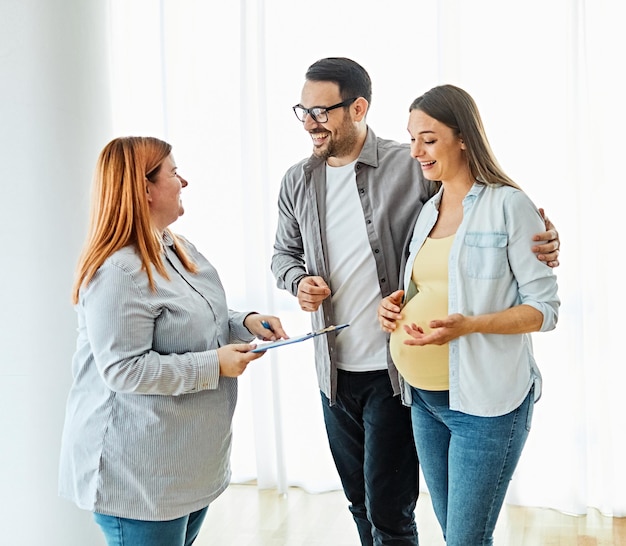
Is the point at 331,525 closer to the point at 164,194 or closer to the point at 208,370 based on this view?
the point at 208,370

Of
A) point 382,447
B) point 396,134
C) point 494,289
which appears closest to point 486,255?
point 494,289

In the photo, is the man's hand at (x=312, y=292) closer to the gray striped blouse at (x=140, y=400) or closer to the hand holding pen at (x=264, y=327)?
the hand holding pen at (x=264, y=327)

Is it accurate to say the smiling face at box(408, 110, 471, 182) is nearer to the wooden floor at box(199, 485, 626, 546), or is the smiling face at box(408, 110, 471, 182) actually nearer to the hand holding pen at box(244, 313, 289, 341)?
the hand holding pen at box(244, 313, 289, 341)

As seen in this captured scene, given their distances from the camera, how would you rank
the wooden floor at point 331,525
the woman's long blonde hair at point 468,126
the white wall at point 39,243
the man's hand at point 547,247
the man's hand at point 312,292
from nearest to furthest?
the man's hand at point 547,247 < the woman's long blonde hair at point 468,126 < the man's hand at point 312,292 < the white wall at point 39,243 < the wooden floor at point 331,525

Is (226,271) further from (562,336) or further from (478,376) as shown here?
(478,376)

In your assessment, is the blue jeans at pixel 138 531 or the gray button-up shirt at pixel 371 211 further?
the gray button-up shirt at pixel 371 211

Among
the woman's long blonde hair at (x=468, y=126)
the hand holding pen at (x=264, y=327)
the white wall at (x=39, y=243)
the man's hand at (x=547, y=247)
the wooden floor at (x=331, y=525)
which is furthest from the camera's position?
the wooden floor at (x=331, y=525)

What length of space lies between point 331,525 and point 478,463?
1.61 m

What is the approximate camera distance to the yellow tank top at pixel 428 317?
1869 millimetres

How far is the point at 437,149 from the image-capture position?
6.20ft

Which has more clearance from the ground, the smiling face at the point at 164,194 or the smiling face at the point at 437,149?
the smiling face at the point at 437,149

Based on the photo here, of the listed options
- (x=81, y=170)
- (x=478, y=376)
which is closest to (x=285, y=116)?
(x=81, y=170)

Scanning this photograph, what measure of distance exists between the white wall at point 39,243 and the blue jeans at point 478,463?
57.9 inches

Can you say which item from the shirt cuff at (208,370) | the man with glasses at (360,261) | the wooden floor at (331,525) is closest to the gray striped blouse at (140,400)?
the shirt cuff at (208,370)
